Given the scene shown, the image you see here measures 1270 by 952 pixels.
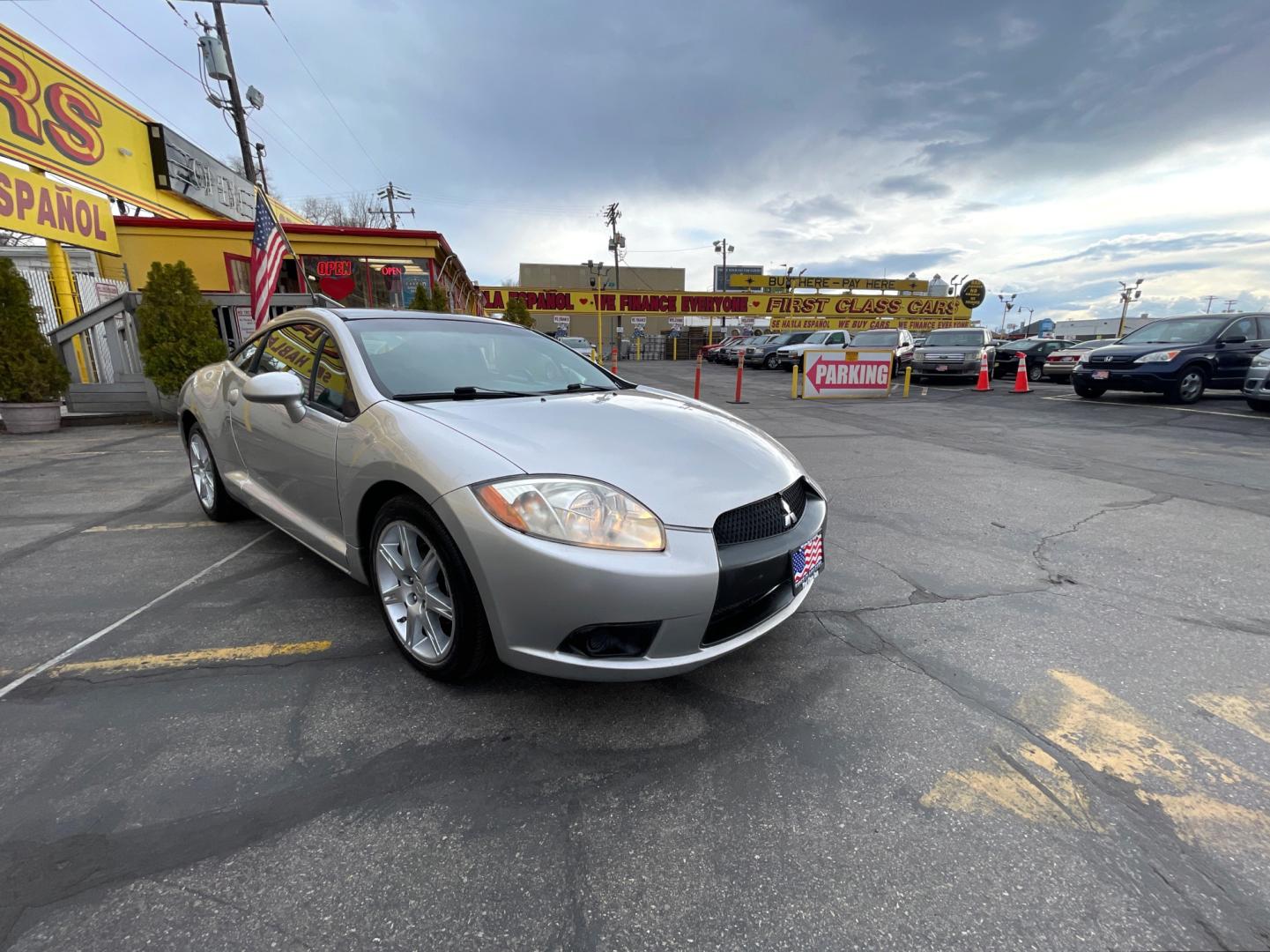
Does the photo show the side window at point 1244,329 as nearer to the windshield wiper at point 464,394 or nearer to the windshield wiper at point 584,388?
the windshield wiper at point 584,388

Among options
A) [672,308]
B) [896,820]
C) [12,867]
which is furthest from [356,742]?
[672,308]

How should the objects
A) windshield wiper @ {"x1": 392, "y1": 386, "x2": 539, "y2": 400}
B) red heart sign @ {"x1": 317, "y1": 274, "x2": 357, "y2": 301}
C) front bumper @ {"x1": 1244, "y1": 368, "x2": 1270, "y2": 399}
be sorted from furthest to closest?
red heart sign @ {"x1": 317, "y1": 274, "x2": 357, "y2": 301}
front bumper @ {"x1": 1244, "y1": 368, "x2": 1270, "y2": 399}
windshield wiper @ {"x1": 392, "y1": 386, "x2": 539, "y2": 400}

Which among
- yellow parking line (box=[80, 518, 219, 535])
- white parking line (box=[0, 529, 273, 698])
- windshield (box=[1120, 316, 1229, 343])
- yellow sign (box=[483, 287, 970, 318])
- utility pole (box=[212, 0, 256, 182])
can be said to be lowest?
yellow parking line (box=[80, 518, 219, 535])

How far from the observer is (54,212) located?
1017 centimetres

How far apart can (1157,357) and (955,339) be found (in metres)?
6.76

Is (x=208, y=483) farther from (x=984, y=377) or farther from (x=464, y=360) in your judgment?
(x=984, y=377)

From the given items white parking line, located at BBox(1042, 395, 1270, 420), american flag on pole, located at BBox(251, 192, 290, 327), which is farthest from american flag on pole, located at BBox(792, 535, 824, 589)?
white parking line, located at BBox(1042, 395, 1270, 420)

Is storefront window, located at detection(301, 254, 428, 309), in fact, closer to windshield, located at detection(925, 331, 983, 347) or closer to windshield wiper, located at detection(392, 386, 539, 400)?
windshield wiper, located at detection(392, 386, 539, 400)

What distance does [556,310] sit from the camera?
3409cm

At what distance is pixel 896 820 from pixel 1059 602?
6.75ft

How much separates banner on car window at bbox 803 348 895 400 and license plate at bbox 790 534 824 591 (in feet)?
40.0

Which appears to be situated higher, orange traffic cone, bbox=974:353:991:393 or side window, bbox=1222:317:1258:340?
side window, bbox=1222:317:1258:340

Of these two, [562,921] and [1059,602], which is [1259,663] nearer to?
[1059,602]

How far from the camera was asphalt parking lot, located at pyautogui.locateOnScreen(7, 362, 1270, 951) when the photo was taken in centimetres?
146
